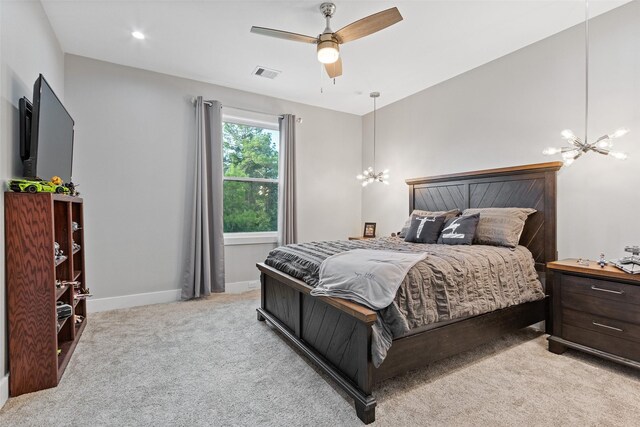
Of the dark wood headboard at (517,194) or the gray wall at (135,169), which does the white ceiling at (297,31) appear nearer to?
the gray wall at (135,169)

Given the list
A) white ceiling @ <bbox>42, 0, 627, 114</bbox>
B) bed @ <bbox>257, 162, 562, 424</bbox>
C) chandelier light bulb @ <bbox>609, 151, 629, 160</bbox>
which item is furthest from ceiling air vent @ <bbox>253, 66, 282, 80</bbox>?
chandelier light bulb @ <bbox>609, 151, 629, 160</bbox>

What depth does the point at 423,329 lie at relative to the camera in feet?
6.47

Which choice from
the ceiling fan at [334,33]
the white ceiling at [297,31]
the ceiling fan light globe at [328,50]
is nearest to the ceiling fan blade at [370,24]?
the ceiling fan at [334,33]

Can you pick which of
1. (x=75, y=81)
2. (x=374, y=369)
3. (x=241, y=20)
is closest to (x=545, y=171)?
(x=374, y=369)

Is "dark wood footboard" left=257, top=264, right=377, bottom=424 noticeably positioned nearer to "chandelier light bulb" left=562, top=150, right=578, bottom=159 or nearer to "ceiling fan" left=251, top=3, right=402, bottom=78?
"ceiling fan" left=251, top=3, right=402, bottom=78

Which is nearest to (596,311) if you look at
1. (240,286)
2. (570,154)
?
(570,154)

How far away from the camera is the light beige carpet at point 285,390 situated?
5.56 ft

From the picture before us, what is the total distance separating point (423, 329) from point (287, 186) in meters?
3.07

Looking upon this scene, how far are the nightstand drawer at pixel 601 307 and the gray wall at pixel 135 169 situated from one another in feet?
11.7

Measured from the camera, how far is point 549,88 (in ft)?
9.88

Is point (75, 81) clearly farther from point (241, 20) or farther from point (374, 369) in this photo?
point (374, 369)

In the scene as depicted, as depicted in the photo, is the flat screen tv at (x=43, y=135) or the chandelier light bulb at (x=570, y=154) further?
the chandelier light bulb at (x=570, y=154)

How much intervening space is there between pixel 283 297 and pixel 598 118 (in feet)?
10.3

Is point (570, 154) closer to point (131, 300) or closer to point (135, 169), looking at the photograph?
point (135, 169)
